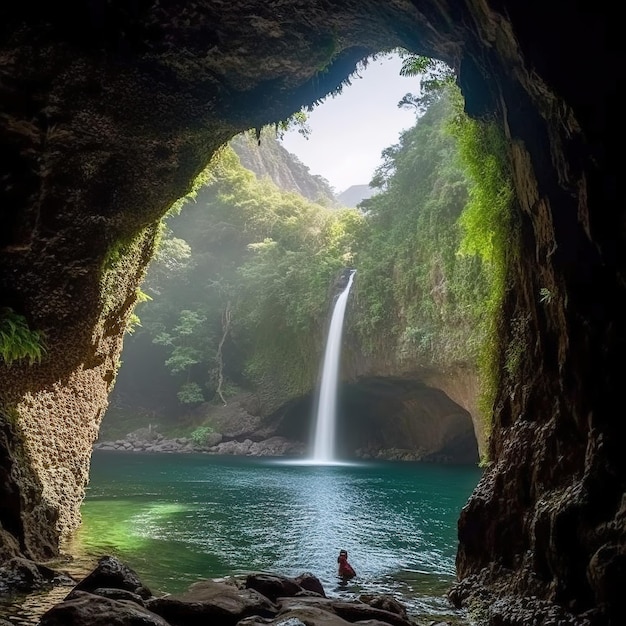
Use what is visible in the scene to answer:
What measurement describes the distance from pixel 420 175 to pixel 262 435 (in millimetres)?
16270

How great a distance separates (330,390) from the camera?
2888 cm

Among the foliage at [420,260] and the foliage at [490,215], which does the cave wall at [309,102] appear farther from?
the foliage at [420,260]

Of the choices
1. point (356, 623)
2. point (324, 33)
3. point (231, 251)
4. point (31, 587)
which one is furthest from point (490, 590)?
point (231, 251)

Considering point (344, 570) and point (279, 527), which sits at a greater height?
point (344, 570)

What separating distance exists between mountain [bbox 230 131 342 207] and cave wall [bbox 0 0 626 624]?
53.4m

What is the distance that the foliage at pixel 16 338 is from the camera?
7.59 m

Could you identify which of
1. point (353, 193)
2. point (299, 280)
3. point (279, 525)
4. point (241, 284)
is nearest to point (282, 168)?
point (241, 284)

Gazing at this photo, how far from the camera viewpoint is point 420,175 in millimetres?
27031

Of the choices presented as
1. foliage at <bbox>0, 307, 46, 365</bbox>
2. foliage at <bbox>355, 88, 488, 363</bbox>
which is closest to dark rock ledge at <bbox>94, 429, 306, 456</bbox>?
foliage at <bbox>355, 88, 488, 363</bbox>

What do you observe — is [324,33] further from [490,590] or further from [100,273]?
[490,590]

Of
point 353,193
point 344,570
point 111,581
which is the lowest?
point 344,570

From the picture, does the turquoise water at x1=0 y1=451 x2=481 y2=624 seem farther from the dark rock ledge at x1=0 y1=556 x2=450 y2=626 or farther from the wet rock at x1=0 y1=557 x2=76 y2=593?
the dark rock ledge at x1=0 y1=556 x2=450 y2=626

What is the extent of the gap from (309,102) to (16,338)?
5.45 metres

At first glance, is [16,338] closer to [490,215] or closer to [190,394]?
[490,215]
